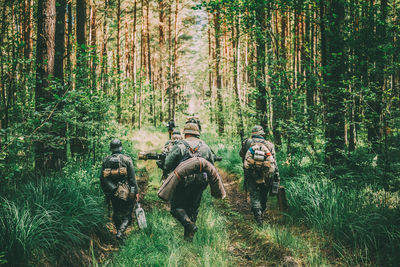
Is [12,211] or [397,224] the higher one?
[12,211]

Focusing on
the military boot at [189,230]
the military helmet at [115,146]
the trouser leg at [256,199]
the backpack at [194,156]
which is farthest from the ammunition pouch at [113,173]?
the trouser leg at [256,199]

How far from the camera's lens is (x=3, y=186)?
455cm

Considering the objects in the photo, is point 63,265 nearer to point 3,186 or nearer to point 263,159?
point 3,186

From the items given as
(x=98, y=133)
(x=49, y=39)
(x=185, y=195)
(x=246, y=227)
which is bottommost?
(x=246, y=227)

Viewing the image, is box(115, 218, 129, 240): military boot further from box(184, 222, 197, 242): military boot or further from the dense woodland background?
the dense woodland background

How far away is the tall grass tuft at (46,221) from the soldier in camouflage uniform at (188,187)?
162 cm

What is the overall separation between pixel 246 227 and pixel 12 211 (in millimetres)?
4195

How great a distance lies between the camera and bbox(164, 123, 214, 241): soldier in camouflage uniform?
418 centimetres

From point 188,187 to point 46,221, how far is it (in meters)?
2.21

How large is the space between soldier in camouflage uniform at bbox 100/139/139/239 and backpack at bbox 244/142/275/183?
8.19 ft

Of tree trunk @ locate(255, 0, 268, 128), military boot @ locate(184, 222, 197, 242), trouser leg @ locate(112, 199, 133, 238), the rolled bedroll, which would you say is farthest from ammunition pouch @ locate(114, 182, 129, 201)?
tree trunk @ locate(255, 0, 268, 128)

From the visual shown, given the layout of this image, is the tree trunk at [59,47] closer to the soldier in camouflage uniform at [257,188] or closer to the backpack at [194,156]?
the backpack at [194,156]

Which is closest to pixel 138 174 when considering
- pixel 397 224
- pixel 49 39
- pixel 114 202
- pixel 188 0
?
pixel 114 202

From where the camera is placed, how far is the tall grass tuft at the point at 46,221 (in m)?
3.12
